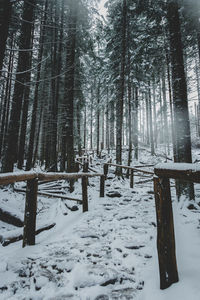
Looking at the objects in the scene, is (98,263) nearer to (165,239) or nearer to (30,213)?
(165,239)

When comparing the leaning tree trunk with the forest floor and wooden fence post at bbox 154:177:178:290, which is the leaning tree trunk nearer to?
the forest floor

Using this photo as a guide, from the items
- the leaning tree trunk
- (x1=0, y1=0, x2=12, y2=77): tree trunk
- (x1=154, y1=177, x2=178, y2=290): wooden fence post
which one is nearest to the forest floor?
(x1=154, y1=177, x2=178, y2=290): wooden fence post

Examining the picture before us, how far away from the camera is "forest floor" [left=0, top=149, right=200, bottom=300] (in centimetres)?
175

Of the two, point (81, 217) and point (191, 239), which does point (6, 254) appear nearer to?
point (81, 217)

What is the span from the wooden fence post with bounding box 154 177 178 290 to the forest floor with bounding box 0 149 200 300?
0.10 meters

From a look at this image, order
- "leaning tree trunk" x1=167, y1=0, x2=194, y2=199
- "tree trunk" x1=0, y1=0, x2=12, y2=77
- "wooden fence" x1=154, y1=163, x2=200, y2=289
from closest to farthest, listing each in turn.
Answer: "wooden fence" x1=154, y1=163, x2=200, y2=289 → "tree trunk" x1=0, y1=0, x2=12, y2=77 → "leaning tree trunk" x1=167, y1=0, x2=194, y2=199

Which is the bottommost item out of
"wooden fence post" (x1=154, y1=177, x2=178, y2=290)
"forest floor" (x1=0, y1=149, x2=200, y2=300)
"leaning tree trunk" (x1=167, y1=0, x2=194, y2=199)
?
"forest floor" (x1=0, y1=149, x2=200, y2=300)

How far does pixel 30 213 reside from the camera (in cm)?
275

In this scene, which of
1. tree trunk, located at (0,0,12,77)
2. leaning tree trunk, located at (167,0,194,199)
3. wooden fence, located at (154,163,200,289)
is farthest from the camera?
leaning tree trunk, located at (167,0,194,199)

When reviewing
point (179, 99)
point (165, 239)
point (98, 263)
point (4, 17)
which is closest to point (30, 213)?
point (98, 263)

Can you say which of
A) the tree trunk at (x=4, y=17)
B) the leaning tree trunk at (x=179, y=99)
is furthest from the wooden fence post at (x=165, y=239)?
the tree trunk at (x=4, y=17)

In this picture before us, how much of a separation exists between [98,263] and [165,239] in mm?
1231

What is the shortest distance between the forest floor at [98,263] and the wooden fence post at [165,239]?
0.32 ft

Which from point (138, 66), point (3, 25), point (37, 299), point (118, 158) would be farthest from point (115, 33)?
point (37, 299)
